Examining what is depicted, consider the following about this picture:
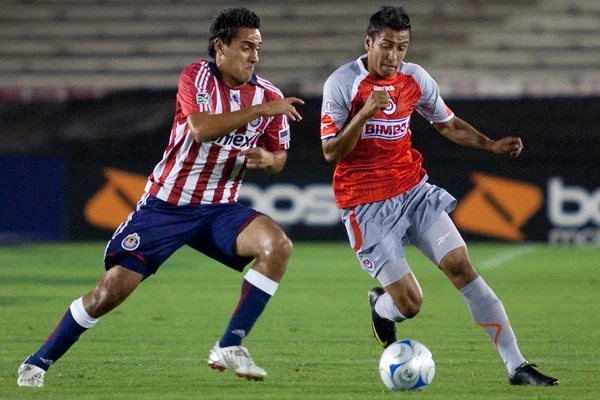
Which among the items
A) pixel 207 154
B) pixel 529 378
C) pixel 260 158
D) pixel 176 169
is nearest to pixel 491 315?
pixel 529 378

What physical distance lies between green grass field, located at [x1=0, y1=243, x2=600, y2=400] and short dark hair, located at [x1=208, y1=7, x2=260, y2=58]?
5.72 feet

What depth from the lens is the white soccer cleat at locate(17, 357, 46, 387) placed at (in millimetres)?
5477

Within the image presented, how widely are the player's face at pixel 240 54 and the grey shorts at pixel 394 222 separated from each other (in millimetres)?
1062

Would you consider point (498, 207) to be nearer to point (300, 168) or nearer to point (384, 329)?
point (300, 168)

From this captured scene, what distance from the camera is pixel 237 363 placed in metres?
5.19

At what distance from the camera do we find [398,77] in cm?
624

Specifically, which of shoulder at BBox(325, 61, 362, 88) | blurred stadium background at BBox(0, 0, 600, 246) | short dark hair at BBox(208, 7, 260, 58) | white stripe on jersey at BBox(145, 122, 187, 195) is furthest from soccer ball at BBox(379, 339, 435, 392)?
blurred stadium background at BBox(0, 0, 600, 246)

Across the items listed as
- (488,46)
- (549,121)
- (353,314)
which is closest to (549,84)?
(488,46)

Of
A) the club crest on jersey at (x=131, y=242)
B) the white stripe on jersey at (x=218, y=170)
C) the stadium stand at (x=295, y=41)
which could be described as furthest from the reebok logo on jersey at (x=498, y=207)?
the club crest on jersey at (x=131, y=242)

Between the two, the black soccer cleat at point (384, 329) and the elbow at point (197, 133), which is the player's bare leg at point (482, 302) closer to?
the black soccer cleat at point (384, 329)

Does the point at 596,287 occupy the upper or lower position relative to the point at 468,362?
lower

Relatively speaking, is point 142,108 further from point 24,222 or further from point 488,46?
point 488,46

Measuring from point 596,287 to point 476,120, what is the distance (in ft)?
16.0

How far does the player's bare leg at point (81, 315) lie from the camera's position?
548cm
